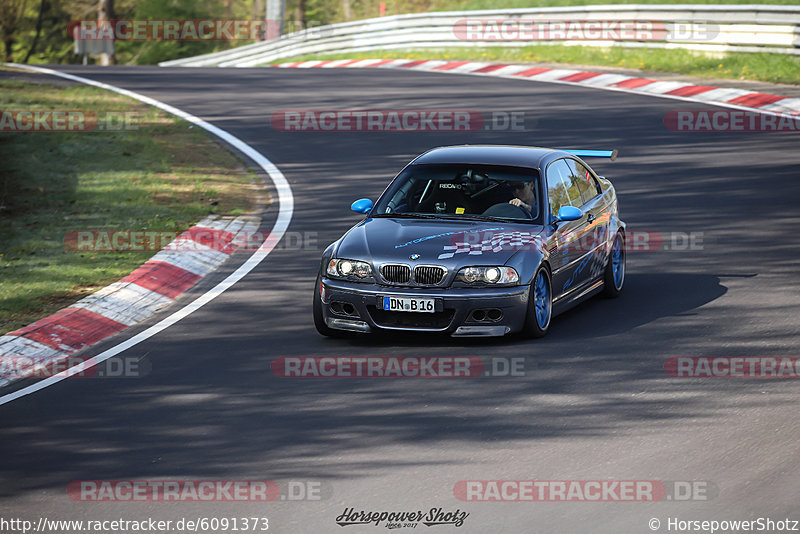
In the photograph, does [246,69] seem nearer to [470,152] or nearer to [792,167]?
[792,167]

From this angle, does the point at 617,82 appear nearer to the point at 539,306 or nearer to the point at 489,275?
the point at 539,306

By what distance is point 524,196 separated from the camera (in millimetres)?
10555

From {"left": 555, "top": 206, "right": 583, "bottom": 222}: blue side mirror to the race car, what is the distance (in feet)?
0.05

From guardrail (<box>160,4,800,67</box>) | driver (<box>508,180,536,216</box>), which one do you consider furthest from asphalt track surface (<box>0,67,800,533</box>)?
guardrail (<box>160,4,800,67</box>)

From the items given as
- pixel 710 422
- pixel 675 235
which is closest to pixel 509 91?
pixel 675 235

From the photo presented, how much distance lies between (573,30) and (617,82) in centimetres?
559

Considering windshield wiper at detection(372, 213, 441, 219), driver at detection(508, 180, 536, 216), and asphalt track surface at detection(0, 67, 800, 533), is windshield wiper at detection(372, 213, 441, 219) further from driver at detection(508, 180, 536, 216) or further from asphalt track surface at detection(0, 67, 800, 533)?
asphalt track surface at detection(0, 67, 800, 533)

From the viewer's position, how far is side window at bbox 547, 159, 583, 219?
10.7 m

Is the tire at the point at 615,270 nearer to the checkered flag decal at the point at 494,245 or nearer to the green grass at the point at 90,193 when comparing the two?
the checkered flag decal at the point at 494,245

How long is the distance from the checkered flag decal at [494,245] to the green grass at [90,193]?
3.92m

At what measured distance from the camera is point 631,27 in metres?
28.3

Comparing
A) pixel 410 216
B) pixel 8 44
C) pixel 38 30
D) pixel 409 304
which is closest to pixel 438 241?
pixel 409 304

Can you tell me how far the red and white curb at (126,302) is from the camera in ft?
31.9

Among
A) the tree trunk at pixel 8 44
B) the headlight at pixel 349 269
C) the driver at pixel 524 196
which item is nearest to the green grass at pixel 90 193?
the headlight at pixel 349 269
